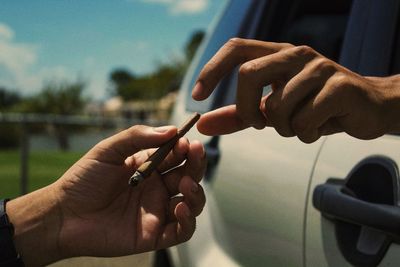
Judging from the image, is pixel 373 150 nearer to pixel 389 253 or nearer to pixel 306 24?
pixel 389 253

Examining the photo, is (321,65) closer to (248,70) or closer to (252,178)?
(248,70)

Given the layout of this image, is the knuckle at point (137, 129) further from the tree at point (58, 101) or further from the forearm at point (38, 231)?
the tree at point (58, 101)

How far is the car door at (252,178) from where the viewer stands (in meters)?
1.62

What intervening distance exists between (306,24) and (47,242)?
1619 millimetres

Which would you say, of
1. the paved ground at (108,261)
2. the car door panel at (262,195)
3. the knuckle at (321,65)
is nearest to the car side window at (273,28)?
the car door panel at (262,195)

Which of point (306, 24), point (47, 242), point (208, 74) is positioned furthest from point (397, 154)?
point (306, 24)

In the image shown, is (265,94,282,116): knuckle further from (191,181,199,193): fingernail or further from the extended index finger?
(191,181,199,193): fingernail

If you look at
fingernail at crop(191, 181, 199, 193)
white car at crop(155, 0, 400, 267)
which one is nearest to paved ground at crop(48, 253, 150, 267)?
white car at crop(155, 0, 400, 267)

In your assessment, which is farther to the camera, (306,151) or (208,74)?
(306,151)

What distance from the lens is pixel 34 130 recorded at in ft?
29.4

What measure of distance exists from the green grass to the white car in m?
6.00

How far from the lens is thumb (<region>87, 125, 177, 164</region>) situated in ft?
5.05

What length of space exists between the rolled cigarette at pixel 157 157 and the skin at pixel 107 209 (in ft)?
0.37

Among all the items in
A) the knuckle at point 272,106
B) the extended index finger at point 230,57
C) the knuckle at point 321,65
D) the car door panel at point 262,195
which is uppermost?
the knuckle at point 321,65
